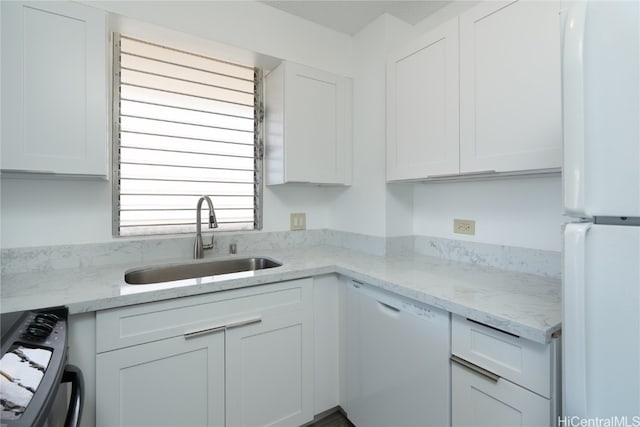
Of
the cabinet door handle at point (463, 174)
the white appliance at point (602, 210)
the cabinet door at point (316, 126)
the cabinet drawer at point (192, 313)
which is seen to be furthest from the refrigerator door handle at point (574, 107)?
the cabinet door at point (316, 126)

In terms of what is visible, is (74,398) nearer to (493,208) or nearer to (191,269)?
(191,269)

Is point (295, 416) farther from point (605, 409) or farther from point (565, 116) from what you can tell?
point (565, 116)

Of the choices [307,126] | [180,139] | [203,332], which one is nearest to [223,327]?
[203,332]

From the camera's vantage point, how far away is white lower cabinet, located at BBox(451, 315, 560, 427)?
0.83 m

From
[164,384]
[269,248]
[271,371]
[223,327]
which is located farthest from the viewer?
[269,248]

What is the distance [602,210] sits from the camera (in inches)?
25.1

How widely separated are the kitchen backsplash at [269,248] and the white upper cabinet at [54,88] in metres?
0.46

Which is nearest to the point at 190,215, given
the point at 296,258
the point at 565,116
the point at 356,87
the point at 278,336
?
the point at 296,258

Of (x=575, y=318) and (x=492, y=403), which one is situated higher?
(x=575, y=318)

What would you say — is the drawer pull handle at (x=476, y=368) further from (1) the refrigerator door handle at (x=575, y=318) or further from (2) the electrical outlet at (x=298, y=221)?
(2) the electrical outlet at (x=298, y=221)

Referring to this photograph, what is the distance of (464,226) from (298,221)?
1124 mm

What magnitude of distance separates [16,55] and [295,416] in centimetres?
200

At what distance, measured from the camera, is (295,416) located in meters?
1.47

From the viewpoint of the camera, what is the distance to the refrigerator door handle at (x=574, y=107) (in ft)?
2.13
